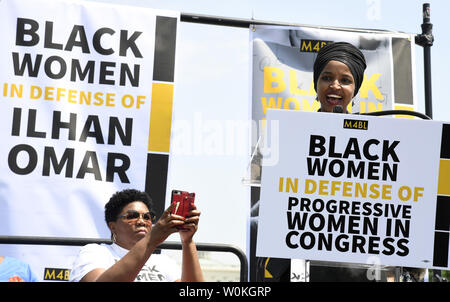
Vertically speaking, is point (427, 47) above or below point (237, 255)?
above

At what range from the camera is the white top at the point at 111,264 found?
2.81 m

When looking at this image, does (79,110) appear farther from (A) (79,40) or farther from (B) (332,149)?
(B) (332,149)

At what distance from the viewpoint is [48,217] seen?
14.0 feet

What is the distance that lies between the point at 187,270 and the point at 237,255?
1.52 m

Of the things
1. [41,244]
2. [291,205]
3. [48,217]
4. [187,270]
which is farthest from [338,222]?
[48,217]

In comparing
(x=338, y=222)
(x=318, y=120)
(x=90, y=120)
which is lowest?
(x=338, y=222)

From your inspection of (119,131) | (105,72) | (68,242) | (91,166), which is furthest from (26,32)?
(68,242)

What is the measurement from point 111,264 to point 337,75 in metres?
1.58

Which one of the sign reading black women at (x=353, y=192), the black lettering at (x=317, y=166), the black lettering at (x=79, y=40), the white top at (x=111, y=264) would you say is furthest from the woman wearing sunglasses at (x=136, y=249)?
the black lettering at (x=79, y=40)

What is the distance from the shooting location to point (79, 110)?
448 centimetres

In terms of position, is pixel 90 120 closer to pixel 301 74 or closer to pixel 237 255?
pixel 237 255

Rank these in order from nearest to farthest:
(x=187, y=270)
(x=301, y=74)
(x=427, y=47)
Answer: (x=187, y=270)
(x=301, y=74)
(x=427, y=47)

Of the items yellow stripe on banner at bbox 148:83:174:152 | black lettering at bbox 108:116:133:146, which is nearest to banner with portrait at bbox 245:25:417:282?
yellow stripe on banner at bbox 148:83:174:152

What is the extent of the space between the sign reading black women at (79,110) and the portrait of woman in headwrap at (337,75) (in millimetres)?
1505
